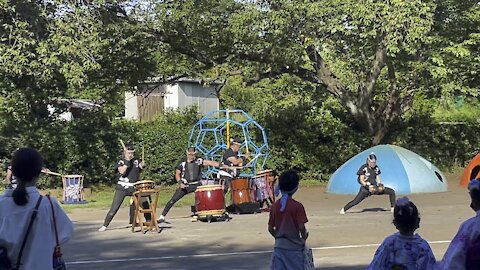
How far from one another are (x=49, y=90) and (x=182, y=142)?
4804mm

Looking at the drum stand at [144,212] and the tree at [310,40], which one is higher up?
the tree at [310,40]

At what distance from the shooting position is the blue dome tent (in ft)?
78.3

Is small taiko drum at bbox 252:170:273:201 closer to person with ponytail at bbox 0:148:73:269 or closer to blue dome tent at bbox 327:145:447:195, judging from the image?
blue dome tent at bbox 327:145:447:195

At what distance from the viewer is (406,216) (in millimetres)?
5867

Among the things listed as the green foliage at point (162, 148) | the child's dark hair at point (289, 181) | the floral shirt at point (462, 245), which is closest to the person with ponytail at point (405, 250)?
the floral shirt at point (462, 245)

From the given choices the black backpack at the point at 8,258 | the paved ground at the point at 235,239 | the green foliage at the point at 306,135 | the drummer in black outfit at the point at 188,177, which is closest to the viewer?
the black backpack at the point at 8,258

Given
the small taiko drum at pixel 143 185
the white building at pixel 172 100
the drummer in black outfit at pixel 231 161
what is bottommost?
the small taiko drum at pixel 143 185

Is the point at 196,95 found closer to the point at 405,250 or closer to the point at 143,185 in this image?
the point at 143,185

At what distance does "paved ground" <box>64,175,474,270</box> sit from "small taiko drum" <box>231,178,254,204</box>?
1.50ft

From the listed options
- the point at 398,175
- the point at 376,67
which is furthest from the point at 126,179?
the point at 376,67

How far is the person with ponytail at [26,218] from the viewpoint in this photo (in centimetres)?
536

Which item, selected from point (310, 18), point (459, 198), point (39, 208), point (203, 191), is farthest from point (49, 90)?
point (39, 208)

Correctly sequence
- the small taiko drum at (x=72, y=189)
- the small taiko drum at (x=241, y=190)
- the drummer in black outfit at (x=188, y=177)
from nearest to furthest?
the drummer in black outfit at (x=188, y=177) → the small taiko drum at (x=241, y=190) → the small taiko drum at (x=72, y=189)

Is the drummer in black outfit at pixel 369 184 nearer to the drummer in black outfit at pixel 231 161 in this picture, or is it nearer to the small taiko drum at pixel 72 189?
the drummer in black outfit at pixel 231 161
